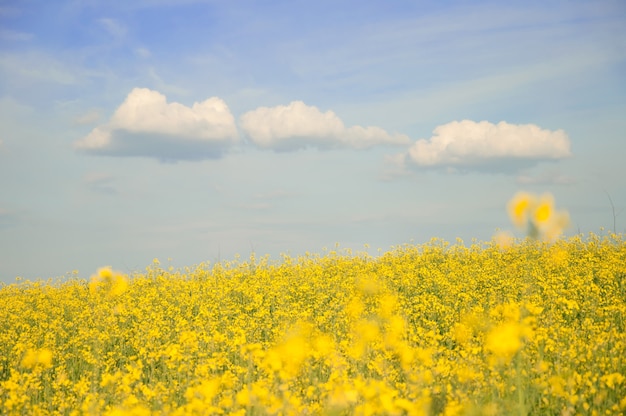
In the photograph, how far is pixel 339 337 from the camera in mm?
9164

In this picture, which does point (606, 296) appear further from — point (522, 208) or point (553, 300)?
point (522, 208)

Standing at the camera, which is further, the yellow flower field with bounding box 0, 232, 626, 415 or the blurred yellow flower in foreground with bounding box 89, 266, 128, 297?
the blurred yellow flower in foreground with bounding box 89, 266, 128, 297

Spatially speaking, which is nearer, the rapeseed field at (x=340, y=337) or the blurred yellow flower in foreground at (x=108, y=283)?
the rapeseed field at (x=340, y=337)

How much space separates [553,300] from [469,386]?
189 inches

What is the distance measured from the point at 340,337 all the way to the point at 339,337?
0.12ft

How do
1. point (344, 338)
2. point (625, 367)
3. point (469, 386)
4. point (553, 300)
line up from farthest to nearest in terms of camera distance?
point (553, 300)
point (344, 338)
point (625, 367)
point (469, 386)

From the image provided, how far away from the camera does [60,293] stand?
15688 mm

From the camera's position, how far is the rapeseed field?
18.1ft

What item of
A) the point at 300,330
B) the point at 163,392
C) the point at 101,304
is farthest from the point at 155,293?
the point at 163,392

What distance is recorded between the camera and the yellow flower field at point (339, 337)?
550 cm

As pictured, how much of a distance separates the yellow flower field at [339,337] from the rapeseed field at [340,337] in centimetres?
4

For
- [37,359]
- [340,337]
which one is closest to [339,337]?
[340,337]

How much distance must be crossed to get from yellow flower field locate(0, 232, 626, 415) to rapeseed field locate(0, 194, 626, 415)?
1.6 inches

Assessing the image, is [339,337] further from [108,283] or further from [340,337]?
[108,283]
